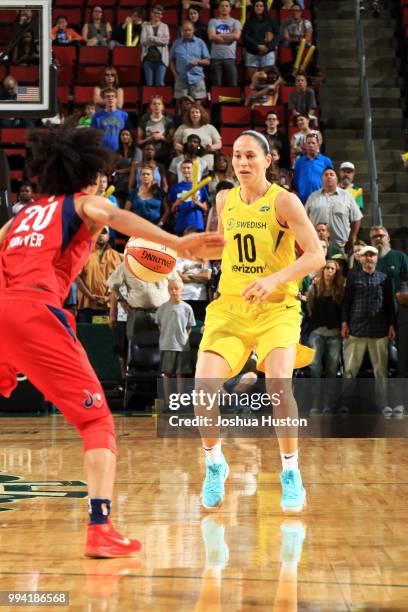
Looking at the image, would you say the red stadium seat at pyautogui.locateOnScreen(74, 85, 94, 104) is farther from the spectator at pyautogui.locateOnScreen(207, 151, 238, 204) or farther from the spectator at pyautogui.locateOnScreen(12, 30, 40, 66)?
the spectator at pyautogui.locateOnScreen(207, 151, 238, 204)

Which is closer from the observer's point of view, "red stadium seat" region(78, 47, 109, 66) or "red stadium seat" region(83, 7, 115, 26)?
"red stadium seat" region(78, 47, 109, 66)

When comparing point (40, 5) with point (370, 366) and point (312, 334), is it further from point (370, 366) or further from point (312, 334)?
point (370, 366)

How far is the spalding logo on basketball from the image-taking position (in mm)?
5969

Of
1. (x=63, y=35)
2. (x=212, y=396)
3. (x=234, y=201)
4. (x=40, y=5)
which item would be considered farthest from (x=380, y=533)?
(x=63, y=35)

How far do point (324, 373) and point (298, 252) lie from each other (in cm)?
136

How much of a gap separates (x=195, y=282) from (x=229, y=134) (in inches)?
155

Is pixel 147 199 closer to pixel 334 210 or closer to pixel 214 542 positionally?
→ pixel 334 210

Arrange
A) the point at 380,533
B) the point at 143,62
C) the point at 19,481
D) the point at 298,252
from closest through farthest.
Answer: the point at 380,533, the point at 19,481, the point at 298,252, the point at 143,62

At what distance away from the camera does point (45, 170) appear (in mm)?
4168

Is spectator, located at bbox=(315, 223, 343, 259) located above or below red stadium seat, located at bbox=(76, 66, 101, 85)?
below

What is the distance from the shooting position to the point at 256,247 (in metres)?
5.49

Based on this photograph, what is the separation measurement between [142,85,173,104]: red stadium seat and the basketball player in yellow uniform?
10117mm

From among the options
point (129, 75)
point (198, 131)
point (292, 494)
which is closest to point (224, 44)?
point (129, 75)

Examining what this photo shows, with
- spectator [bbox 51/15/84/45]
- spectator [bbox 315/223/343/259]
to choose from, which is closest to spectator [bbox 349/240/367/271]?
spectator [bbox 315/223/343/259]
